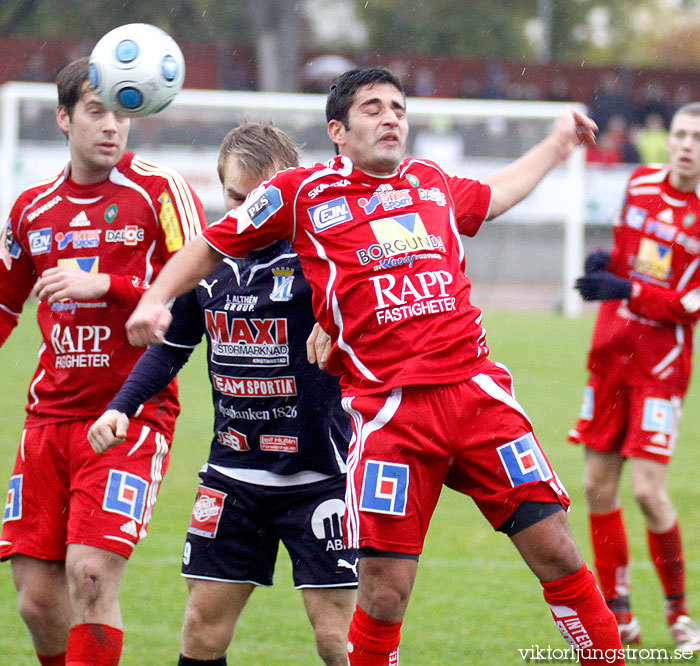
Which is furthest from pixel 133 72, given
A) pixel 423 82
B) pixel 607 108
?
pixel 423 82

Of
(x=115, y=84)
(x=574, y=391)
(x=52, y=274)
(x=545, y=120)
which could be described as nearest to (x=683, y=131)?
(x=115, y=84)

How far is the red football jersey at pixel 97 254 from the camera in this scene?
4.29m

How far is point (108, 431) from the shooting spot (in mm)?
3885

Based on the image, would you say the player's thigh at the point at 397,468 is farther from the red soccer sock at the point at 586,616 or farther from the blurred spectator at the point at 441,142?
the blurred spectator at the point at 441,142

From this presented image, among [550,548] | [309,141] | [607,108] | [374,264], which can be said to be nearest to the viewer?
[550,548]

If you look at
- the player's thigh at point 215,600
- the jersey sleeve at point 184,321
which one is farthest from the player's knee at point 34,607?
the jersey sleeve at point 184,321

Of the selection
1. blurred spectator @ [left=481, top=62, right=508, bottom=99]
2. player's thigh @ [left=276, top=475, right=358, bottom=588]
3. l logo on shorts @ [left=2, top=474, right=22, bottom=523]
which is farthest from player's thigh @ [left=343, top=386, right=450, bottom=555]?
blurred spectator @ [left=481, top=62, right=508, bottom=99]

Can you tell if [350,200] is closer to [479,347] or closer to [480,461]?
[479,347]

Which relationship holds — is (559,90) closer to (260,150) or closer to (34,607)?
(260,150)

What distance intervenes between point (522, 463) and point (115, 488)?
143 centimetres

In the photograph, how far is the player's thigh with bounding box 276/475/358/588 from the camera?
4.09 metres

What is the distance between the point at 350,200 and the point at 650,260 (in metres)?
2.38

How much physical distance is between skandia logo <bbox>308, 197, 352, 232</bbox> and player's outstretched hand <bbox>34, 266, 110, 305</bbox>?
764mm

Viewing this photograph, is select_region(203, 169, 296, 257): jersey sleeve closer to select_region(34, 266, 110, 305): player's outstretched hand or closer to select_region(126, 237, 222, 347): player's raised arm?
select_region(126, 237, 222, 347): player's raised arm
